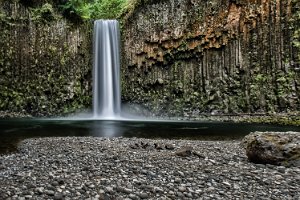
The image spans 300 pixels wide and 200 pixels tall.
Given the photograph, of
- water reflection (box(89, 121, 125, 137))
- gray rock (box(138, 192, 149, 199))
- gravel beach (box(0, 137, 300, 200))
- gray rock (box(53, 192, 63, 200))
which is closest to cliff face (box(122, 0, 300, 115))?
water reflection (box(89, 121, 125, 137))

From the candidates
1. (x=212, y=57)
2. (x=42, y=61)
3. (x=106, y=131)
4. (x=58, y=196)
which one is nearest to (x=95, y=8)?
(x=42, y=61)

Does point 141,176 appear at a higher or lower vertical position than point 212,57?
lower

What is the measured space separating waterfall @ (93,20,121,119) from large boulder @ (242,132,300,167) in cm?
2050

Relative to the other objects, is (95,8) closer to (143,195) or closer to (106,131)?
(106,131)

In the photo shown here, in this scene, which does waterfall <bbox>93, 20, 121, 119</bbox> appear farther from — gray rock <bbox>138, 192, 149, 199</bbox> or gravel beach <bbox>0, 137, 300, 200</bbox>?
gray rock <bbox>138, 192, 149, 199</bbox>

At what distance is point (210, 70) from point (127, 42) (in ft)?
27.9

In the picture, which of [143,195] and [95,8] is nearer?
[143,195]

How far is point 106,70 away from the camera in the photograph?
2906 cm

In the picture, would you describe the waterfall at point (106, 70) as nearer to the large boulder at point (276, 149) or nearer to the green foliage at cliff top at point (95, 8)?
the green foliage at cliff top at point (95, 8)

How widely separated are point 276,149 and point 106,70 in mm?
22986

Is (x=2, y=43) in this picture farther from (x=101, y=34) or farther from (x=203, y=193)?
(x=203, y=193)

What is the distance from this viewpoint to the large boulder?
24.3 ft

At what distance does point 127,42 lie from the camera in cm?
3022

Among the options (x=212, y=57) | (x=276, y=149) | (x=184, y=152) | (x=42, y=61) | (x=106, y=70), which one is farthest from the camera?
(x=42, y=61)
